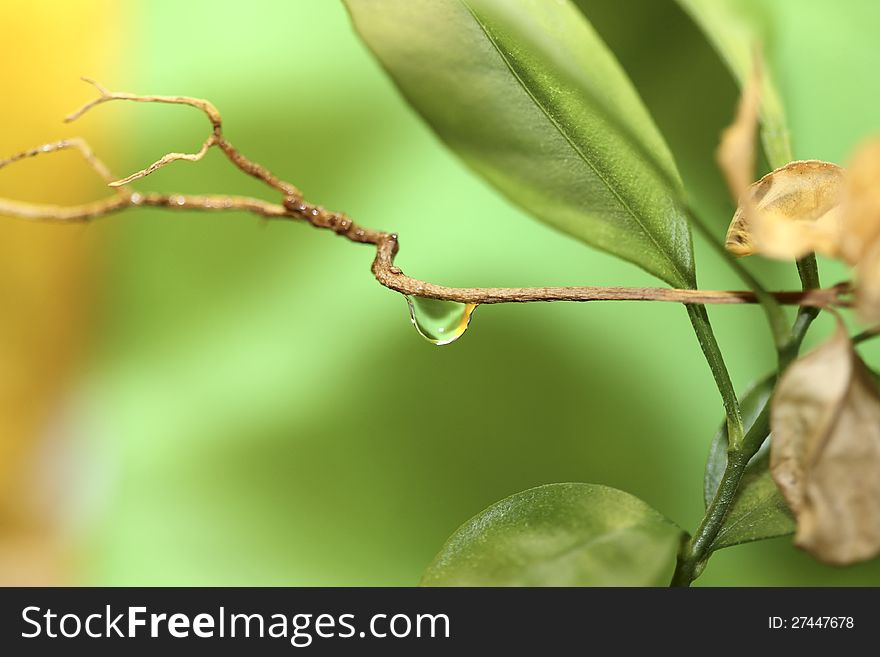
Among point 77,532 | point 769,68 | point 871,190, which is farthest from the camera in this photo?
point 77,532

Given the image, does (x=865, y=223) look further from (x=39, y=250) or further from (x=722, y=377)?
(x=39, y=250)

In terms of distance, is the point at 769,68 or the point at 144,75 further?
the point at 144,75

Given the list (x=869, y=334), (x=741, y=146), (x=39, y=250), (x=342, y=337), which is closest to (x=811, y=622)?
(x=869, y=334)

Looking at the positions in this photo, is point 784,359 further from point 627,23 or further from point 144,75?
point 144,75

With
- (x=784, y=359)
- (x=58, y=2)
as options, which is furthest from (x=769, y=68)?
(x=58, y=2)

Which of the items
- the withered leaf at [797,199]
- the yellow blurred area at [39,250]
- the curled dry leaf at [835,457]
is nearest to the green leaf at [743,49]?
the withered leaf at [797,199]

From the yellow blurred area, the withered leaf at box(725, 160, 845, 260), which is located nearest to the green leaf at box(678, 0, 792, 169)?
the withered leaf at box(725, 160, 845, 260)

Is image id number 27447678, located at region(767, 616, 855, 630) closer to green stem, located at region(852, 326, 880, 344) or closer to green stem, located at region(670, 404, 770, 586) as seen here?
green stem, located at region(670, 404, 770, 586)

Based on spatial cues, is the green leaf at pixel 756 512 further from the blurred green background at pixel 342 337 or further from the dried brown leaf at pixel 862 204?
the blurred green background at pixel 342 337
